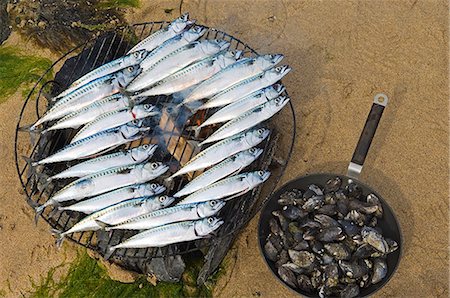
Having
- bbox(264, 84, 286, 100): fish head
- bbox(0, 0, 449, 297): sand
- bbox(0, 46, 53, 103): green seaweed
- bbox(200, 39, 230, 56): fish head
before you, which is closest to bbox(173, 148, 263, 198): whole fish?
bbox(264, 84, 286, 100): fish head

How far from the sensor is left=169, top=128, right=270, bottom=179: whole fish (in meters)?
4.74

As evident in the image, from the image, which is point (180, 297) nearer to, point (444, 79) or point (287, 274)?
point (287, 274)

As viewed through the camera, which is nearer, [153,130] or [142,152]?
[142,152]

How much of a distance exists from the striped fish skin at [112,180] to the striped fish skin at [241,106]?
2.28 feet

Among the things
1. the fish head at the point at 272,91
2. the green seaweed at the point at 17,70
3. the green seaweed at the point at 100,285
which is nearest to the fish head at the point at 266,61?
the fish head at the point at 272,91

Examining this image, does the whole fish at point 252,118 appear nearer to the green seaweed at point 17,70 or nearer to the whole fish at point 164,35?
the whole fish at point 164,35

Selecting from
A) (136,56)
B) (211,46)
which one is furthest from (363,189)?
(136,56)

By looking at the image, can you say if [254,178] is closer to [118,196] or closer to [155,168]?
[155,168]

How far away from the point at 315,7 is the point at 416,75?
1643mm

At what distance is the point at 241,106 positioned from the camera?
4.92 meters

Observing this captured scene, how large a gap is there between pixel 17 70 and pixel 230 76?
10.9ft

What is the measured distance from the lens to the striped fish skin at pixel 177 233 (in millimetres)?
4453

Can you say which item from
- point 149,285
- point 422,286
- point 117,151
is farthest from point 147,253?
point 422,286

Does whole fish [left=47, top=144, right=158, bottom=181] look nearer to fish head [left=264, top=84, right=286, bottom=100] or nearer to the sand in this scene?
the sand
